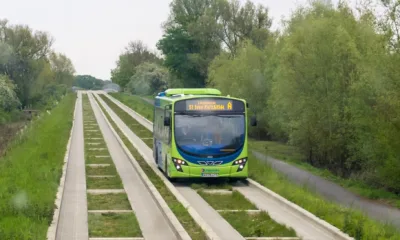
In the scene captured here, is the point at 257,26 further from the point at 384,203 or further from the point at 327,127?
the point at 384,203

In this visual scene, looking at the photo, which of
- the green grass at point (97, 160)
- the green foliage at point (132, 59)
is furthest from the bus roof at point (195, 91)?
the green foliage at point (132, 59)

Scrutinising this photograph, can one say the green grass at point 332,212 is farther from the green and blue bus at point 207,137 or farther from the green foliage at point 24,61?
the green foliage at point 24,61

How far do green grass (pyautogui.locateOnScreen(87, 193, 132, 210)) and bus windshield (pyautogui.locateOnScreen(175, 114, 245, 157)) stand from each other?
2858mm

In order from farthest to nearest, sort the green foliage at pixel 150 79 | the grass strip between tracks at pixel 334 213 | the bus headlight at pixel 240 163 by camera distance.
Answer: the green foliage at pixel 150 79
the bus headlight at pixel 240 163
the grass strip between tracks at pixel 334 213

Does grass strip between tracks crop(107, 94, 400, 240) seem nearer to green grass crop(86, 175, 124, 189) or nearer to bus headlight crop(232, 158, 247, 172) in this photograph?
bus headlight crop(232, 158, 247, 172)

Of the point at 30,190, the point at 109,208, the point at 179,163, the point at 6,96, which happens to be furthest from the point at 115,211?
the point at 6,96

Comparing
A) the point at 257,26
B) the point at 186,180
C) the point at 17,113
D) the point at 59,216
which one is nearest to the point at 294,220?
the point at 59,216

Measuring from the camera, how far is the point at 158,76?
400ft

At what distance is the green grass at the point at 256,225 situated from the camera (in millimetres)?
13633

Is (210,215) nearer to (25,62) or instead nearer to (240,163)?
(240,163)

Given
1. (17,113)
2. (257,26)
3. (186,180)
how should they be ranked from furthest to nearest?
1. (17,113)
2. (257,26)
3. (186,180)

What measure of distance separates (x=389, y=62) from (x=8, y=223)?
15.3 metres

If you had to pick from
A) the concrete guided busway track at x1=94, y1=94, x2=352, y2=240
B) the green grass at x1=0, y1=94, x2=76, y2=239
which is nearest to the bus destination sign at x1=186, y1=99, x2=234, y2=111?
the concrete guided busway track at x1=94, y1=94, x2=352, y2=240

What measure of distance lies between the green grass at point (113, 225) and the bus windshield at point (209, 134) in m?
5.21
